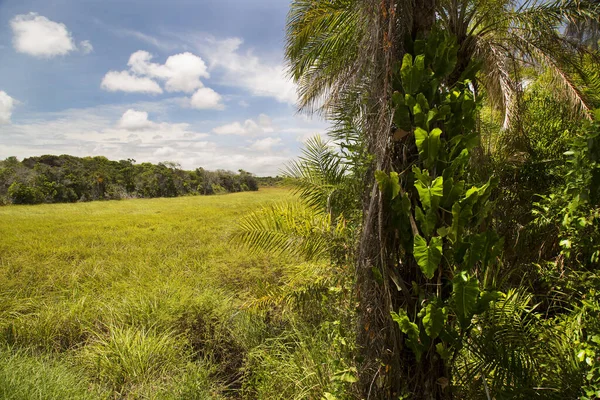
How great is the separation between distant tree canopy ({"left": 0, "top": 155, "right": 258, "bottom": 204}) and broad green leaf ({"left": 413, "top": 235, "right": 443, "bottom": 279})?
11754mm

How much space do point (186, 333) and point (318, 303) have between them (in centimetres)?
183

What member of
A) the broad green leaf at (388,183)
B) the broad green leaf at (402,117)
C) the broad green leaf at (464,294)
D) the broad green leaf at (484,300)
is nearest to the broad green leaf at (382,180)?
the broad green leaf at (388,183)

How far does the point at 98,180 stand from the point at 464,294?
26.7m

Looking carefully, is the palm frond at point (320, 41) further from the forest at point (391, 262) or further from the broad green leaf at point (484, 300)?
the broad green leaf at point (484, 300)

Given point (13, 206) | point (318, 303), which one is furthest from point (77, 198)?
point (318, 303)

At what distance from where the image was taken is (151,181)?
2972 cm

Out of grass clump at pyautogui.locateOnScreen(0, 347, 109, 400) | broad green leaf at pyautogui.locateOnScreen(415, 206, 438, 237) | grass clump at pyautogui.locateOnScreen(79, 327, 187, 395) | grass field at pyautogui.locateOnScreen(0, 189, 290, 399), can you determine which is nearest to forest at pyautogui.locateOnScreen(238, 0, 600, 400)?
broad green leaf at pyautogui.locateOnScreen(415, 206, 438, 237)

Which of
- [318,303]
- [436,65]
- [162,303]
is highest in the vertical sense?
[436,65]

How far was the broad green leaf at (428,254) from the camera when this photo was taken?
54.1 inches

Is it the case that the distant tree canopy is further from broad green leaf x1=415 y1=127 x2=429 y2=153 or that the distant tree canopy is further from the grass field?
broad green leaf x1=415 y1=127 x2=429 y2=153

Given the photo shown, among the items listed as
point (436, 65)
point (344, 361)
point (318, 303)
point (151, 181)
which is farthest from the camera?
point (151, 181)

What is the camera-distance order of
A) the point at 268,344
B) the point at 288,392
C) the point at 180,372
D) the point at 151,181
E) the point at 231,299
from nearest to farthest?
the point at 288,392
the point at 180,372
the point at 268,344
the point at 231,299
the point at 151,181

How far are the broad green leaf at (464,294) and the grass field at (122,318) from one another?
8.20 ft

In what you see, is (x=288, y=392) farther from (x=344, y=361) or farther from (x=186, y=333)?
(x=186, y=333)
